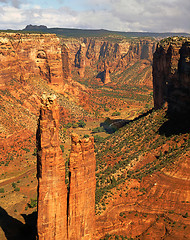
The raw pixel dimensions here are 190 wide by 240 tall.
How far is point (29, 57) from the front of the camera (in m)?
113

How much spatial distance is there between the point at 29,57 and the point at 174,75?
212 feet

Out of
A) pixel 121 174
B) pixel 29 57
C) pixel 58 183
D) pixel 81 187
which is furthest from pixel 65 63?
pixel 58 183

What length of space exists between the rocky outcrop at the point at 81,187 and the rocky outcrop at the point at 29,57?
230 feet

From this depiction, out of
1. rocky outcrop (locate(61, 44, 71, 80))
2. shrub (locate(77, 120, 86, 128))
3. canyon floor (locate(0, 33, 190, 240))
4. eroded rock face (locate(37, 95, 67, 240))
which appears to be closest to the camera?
eroded rock face (locate(37, 95, 67, 240))

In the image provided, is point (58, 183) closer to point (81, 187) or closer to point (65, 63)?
point (81, 187)

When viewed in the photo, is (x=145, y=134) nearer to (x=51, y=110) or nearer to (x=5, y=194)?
(x=5, y=194)

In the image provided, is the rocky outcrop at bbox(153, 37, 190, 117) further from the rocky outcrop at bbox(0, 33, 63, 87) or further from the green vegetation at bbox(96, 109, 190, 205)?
the rocky outcrop at bbox(0, 33, 63, 87)

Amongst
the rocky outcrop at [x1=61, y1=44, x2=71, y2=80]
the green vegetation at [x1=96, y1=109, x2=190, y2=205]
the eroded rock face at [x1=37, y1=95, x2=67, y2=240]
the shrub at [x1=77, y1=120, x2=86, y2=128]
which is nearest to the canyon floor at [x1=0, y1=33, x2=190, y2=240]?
the green vegetation at [x1=96, y1=109, x2=190, y2=205]

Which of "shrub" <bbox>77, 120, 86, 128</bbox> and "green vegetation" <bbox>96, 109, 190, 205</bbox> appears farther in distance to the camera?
"shrub" <bbox>77, 120, 86, 128</bbox>

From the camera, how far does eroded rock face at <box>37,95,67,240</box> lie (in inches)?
1216

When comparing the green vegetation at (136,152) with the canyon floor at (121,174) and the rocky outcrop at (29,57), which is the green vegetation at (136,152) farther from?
the rocky outcrop at (29,57)

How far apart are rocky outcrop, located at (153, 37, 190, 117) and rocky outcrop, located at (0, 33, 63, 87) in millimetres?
47347

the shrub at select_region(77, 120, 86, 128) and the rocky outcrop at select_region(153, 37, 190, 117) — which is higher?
the rocky outcrop at select_region(153, 37, 190, 117)

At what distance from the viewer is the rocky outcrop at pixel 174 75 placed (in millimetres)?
57000
